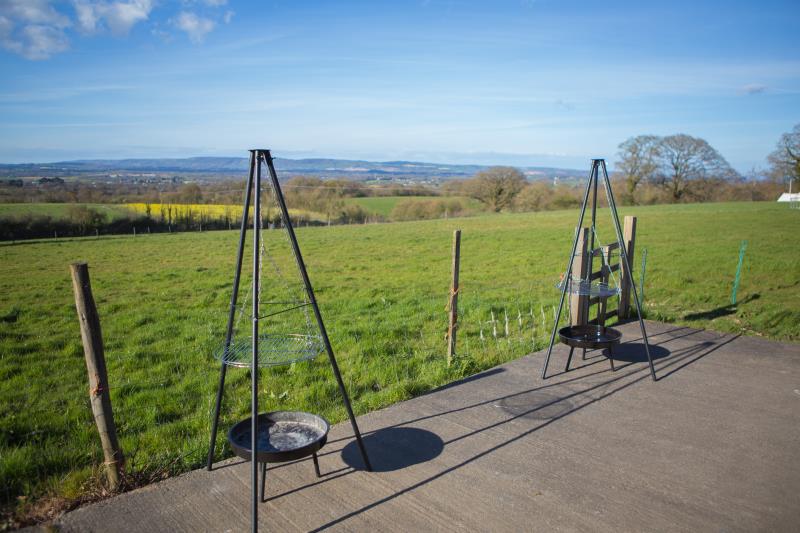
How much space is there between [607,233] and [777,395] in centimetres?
2011

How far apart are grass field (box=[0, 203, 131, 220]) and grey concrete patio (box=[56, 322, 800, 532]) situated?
Answer: 66.2ft

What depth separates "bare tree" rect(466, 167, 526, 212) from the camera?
45844 millimetres

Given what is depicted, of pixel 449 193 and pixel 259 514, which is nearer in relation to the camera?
pixel 259 514

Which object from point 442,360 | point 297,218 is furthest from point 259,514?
point 297,218

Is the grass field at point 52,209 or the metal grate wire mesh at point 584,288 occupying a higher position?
the metal grate wire mesh at point 584,288

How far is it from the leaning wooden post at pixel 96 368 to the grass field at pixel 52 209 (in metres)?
19.6

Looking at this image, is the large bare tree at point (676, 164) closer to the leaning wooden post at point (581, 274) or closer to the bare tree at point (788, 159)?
the bare tree at point (788, 159)

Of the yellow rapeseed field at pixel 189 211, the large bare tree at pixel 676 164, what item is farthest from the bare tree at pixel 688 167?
the yellow rapeseed field at pixel 189 211

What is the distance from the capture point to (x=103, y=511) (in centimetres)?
332

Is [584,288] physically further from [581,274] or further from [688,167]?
[688,167]

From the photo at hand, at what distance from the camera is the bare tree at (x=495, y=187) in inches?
1805

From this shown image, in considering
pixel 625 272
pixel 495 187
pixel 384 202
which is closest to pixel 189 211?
pixel 384 202

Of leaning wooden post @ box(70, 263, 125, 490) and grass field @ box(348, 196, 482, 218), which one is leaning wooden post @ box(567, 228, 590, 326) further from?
grass field @ box(348, 196, 482, 218)

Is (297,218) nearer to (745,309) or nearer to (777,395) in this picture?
(745,309)
